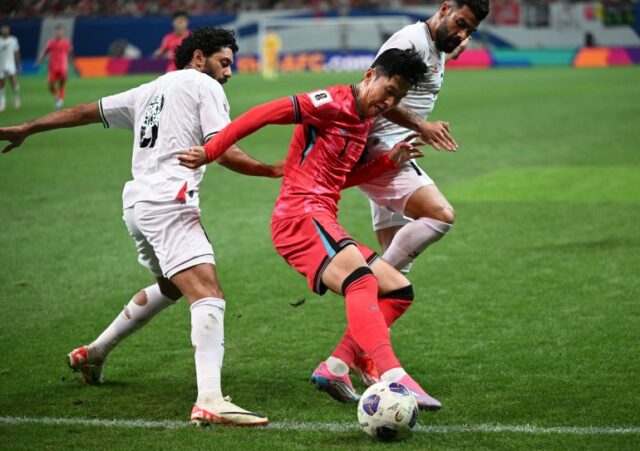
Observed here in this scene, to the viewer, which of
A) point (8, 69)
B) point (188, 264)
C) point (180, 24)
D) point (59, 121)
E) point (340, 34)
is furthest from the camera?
point (340, 34)

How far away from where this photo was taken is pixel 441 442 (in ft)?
15.7

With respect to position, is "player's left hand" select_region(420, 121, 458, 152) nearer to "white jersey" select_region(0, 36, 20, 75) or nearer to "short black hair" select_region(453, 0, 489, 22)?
"short black hair" select_region(453, 0, 489, 22)

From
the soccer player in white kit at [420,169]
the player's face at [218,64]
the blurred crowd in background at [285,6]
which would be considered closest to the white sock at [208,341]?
the player's face at [218,64]

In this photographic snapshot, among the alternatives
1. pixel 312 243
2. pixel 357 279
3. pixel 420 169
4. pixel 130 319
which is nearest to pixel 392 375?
pixel 357 279

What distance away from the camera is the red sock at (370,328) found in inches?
197

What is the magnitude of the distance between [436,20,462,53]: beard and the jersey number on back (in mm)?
2079

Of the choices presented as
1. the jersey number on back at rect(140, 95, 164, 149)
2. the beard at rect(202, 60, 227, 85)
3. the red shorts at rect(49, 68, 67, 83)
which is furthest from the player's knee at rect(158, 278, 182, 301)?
the red shorts at rect(49, 68, 67, 83)

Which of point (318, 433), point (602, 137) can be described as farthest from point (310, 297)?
point (602, 137)

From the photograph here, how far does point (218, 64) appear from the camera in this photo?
5.86m

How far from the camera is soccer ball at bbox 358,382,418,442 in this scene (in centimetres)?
477

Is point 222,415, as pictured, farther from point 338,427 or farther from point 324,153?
point 324,153

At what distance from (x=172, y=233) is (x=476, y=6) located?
2544mm

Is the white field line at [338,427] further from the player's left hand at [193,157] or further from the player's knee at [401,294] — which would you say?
the player's left hand at [193,157]

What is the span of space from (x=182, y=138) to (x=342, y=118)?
2.93 feet
